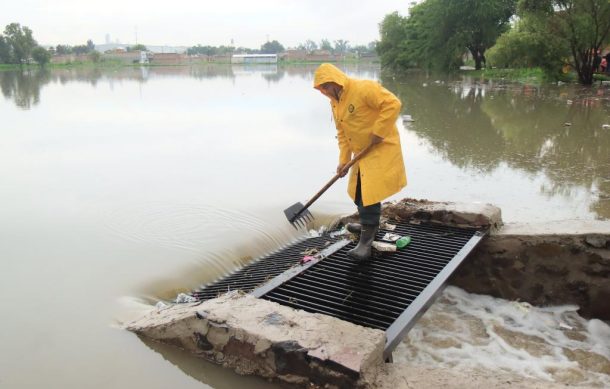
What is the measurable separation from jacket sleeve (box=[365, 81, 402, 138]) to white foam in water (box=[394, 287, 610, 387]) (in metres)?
1.51

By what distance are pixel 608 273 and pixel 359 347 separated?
2.56m

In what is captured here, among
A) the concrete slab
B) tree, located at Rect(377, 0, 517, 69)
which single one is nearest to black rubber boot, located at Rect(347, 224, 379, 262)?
the concrete slab

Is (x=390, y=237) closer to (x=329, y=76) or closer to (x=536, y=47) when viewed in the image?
(x=329, y=76)

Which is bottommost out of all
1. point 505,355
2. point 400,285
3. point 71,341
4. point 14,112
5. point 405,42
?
point 505,355

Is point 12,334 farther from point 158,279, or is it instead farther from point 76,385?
point 158,279

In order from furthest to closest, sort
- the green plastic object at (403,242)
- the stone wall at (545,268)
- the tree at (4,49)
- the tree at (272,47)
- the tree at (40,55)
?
the tree at (272,47)
the tree at (40,55)
the tree at (4,49)
the green plastic object at (403,242)
the stone wall at (545,268)

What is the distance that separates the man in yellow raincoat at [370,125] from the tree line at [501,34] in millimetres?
21193

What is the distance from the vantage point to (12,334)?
10.8 feet

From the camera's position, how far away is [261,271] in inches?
168

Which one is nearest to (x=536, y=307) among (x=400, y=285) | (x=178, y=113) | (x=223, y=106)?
(x=400, y=285)

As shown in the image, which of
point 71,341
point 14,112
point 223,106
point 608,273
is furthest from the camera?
point 223,106

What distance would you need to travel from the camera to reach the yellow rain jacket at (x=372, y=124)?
11.0 feet

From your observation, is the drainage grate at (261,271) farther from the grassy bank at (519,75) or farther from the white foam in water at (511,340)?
the grassy bank at (519,75)

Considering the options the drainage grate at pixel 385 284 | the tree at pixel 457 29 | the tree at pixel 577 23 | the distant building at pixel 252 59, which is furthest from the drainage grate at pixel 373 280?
the distant building at pixel 252 59
